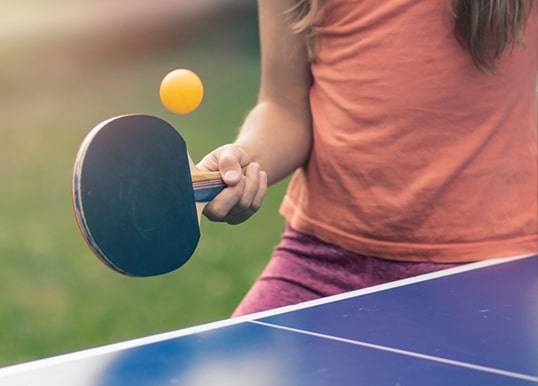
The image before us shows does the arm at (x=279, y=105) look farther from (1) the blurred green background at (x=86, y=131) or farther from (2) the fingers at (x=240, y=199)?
(1) the blurred green background at (x=86, y=131)

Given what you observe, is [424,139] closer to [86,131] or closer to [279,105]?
[279,105]

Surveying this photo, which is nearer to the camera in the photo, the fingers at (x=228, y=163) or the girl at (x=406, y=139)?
the fingers at (x=228, y=163)

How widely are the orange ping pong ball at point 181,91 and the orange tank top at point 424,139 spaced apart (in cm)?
43

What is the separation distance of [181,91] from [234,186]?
0.59 feet

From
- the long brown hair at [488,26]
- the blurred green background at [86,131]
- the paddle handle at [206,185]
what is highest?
the long brown hair at [488,26]

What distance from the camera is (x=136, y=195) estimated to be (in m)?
1.30

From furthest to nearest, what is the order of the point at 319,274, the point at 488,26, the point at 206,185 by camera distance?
the point at 319,274, the point at 488,26, the point at 206,185

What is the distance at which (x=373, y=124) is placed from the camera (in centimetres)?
184

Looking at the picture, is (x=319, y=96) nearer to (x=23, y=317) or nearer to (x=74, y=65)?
(x=23, y=317)

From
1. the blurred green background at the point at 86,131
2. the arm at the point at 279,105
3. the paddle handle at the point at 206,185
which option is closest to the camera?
the paddle handle at the point at 206,185

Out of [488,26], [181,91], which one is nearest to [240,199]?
[181,91]

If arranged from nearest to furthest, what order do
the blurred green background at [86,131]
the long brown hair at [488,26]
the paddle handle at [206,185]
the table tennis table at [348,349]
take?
the table tennis table at [348,349] < the paddle handle at [206,185] < the long brown hair at [488,26] < the blurred green background at [86,131]

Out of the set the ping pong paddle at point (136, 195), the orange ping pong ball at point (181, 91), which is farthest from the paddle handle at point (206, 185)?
the orange ping pong ball at point (181, 91)

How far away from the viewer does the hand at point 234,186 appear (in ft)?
4.79
